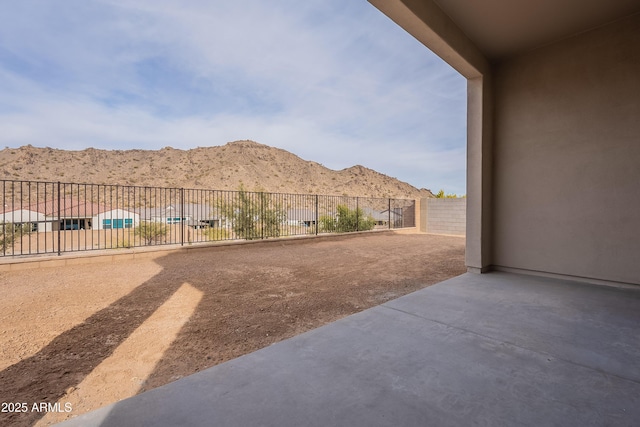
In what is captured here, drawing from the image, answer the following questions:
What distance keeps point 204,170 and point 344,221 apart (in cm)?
1967

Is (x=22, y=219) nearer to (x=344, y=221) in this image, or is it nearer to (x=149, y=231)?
(x=149, y=231)

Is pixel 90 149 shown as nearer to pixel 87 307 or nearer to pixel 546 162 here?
pixel 87 307

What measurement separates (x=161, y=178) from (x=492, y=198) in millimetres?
25524

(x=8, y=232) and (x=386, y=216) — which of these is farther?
(x=386, y=216)

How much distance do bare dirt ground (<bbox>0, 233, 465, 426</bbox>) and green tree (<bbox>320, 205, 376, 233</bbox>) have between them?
536 cm

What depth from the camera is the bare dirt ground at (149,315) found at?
1494 millimetres

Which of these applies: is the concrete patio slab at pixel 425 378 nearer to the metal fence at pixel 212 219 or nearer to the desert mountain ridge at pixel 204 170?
the metal fence at pixel 212 219

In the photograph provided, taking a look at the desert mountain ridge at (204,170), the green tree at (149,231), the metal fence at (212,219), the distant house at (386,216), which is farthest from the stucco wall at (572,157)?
the desert mountain ridge at (204,170)

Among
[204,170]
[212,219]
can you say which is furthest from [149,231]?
[204,170]

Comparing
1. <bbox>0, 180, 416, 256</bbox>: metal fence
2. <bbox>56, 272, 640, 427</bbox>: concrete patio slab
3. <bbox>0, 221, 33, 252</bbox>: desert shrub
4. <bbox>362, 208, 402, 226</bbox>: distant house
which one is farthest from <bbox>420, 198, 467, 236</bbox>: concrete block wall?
<bbox>0, 221, 33, 252</bbox>: desert shrub

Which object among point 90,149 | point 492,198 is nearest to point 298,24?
point 492,198

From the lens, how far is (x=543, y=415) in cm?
110

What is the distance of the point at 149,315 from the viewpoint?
2.51 m

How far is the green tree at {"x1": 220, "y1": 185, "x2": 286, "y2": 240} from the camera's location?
7.96 metres
